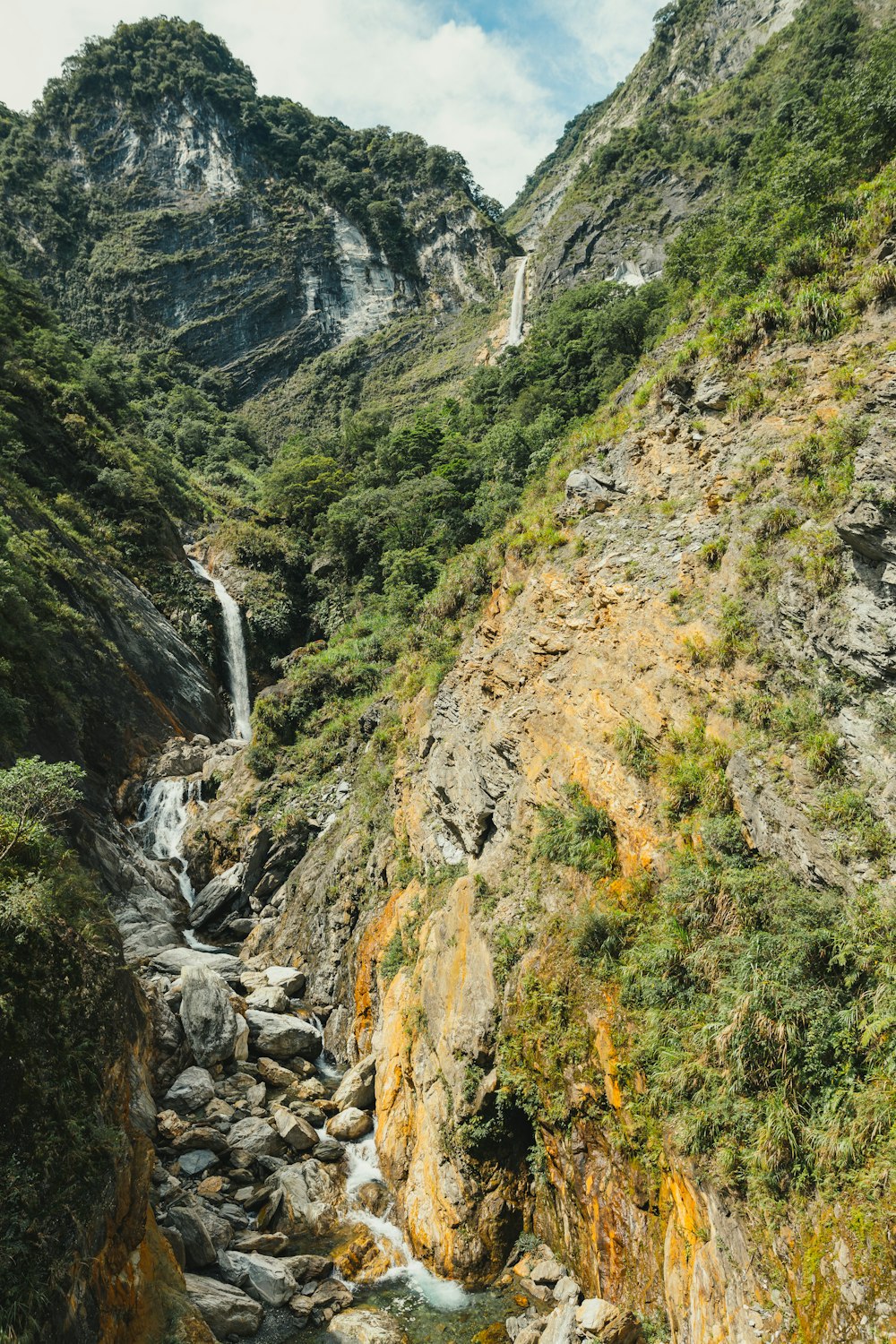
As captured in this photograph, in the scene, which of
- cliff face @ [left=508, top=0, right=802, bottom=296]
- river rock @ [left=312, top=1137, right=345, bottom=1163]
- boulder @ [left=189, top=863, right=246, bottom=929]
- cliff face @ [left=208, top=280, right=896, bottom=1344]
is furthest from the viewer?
cliff face @ [left=508, top=0, right=802, bottom=296]

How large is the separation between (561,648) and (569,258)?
63.0 m

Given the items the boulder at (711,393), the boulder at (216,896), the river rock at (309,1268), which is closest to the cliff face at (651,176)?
the boulder at (711,393)

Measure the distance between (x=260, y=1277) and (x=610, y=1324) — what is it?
5.56 meters

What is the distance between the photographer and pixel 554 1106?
980 centimetres

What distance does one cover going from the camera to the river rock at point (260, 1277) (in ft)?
32.5

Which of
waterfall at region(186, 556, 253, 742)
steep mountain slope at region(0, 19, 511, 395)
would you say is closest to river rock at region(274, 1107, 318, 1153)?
waterfall at region(186, 556, 253, 742)

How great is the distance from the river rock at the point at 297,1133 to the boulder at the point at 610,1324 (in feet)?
22.4

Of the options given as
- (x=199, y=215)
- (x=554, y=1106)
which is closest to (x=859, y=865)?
(x=554, y=1106)

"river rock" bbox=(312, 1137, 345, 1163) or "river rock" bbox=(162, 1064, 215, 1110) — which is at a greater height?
"river rock" bbox=(162, 1064, 215, 1110)

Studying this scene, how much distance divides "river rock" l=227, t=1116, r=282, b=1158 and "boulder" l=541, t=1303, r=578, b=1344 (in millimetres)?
6301

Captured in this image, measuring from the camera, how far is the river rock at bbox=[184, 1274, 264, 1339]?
9.09 metres

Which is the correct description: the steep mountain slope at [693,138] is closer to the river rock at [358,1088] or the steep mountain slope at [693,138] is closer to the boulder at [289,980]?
the boulder at [289,980]

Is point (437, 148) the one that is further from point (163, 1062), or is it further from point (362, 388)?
point (163, 1062)

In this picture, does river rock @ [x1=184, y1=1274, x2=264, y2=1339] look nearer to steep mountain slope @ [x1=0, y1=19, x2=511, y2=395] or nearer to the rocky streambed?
the rocky streambed
